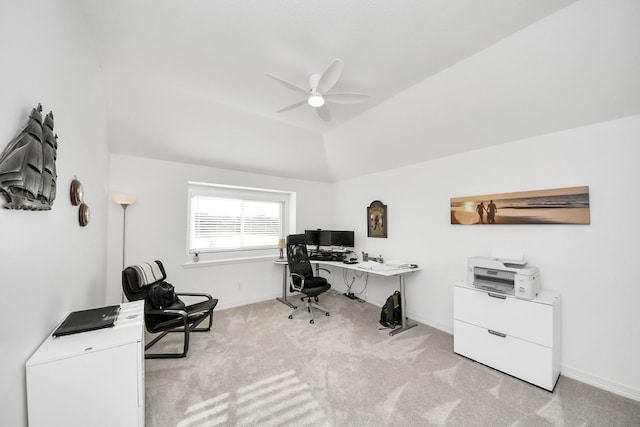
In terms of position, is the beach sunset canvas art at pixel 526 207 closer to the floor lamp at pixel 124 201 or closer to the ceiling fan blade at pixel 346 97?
the ceiling fan blade at pixel 346 97

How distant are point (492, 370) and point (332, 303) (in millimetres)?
2470

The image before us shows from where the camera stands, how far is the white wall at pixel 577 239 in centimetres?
210

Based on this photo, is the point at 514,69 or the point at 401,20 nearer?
the point at 401,20

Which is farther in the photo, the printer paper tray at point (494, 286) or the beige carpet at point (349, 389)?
the printer paper tray at point (494, 286)

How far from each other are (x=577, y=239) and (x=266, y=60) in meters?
3.45

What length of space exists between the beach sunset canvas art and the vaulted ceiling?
0.67 meters

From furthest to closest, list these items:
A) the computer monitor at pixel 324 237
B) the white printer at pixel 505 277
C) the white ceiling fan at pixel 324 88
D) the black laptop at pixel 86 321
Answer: the computer monitor at pixel 324 237 → the white printer at pixel 505 277 → the white ceiling fan at pixel 324 88 → the black laptop at pixel 86 321

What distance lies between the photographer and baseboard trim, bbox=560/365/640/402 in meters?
2.04

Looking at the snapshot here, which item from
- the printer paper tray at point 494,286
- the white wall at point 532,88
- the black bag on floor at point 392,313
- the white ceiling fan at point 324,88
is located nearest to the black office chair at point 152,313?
the black bag on floor at point 392,313

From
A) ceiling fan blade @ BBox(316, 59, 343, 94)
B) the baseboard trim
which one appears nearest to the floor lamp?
ceiling fan blade @ BBox(316, 59, 343, 94)

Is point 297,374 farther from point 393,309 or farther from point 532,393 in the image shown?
point 532,393

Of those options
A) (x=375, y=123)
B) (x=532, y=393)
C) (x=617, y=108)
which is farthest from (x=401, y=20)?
(x=532, y=393)

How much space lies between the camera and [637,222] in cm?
A: 205

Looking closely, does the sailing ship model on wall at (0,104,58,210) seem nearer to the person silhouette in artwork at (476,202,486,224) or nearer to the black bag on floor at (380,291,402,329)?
the black bag on floor at (380,291,402,329)
